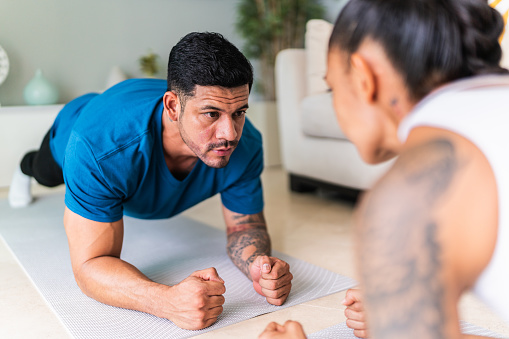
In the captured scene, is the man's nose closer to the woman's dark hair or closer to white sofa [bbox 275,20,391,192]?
the woman's dark hair

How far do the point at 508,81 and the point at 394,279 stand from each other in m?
0.28

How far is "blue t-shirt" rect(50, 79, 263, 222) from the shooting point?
131cm

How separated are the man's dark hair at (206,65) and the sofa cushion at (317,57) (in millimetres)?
1350

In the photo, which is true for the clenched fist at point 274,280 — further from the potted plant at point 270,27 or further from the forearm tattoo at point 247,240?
the potted plant at point 270,27

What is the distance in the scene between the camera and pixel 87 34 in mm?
3691

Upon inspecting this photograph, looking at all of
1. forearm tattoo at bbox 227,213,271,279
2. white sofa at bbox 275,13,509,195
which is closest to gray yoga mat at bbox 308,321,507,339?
forearm tattoo at bbox 227,213,271,279

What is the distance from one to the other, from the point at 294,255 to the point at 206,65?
81cm

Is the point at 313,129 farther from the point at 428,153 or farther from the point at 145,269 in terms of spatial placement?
the point at 428,153

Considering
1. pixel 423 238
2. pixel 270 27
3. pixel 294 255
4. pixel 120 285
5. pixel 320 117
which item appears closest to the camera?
pixel 423 238

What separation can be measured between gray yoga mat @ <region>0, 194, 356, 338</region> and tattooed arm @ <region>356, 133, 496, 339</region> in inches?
30.7

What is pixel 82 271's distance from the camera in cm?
131

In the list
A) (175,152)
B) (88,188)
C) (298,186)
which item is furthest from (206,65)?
(298,186)

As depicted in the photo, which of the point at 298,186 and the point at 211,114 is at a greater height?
the point at 211,114

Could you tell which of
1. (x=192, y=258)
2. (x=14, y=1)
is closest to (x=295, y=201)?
(x=192, y=258)
